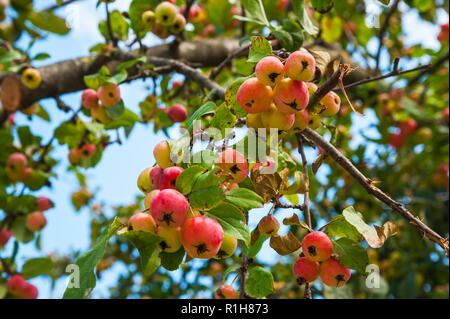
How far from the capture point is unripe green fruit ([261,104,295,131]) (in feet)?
2.54

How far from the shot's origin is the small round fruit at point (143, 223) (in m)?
0.69

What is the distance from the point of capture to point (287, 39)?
3.30ft

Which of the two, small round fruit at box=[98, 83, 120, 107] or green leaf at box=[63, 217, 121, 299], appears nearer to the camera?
green leaf at box=[63, 217, 121, 299]

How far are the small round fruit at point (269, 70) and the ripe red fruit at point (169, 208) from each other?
0.27 meters

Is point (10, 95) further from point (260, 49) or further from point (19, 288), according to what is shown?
point (260, 49)

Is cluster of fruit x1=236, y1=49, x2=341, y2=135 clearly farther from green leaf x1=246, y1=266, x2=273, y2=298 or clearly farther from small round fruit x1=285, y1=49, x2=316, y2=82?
green leaf x1=246, y1=266, x2=273, y2=298

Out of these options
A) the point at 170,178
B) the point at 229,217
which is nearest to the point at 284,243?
the point at 229,217

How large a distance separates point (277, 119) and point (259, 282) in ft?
1.37

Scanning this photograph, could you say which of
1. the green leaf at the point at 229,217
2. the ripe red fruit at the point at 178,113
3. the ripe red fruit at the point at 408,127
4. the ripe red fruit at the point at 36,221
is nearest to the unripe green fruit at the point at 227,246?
the green leaf at the point at 229,217

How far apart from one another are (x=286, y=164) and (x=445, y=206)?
2.10 meters

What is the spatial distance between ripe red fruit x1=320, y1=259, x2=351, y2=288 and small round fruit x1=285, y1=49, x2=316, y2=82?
0.38 m

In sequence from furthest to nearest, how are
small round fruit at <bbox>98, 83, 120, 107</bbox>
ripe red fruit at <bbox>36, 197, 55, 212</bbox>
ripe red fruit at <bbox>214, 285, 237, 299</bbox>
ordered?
ripe red fruit at <bbox>36, 197, 55, 212</bbox> → small round fruit at <bbox>98, 83, 120, 107</bbox> → ripe red fruit at <bbox>214, 285, 237, 299</bbox>

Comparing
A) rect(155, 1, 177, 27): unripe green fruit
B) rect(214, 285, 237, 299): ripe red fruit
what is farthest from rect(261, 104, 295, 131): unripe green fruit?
rect(155, 1, 177, 27): unripe green fruit
